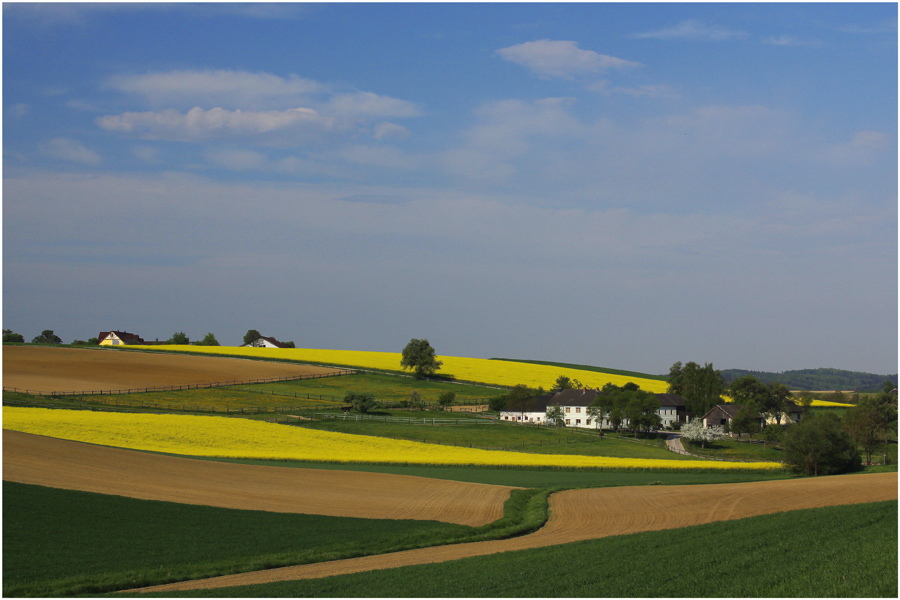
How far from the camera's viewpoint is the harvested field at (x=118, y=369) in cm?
9725

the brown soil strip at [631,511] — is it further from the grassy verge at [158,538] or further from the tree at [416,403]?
the tree at [416,403]

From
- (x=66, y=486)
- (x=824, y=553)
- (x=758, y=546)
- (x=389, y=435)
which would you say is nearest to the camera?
(x=824, y=553)

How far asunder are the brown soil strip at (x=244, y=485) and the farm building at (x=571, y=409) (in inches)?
2260

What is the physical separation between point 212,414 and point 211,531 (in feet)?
189

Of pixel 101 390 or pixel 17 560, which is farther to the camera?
pixel 101 390

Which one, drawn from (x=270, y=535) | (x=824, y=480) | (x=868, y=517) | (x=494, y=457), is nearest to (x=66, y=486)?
(x=270, y=535)

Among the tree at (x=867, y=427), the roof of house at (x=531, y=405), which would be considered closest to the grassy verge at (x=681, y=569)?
the tree at (x=867, y=427)

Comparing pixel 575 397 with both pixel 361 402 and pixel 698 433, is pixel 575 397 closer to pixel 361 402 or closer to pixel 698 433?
pixel 698 433

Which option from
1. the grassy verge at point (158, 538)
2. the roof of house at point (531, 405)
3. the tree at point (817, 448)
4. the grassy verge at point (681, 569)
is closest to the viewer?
the grassy verge at point (681, 569)

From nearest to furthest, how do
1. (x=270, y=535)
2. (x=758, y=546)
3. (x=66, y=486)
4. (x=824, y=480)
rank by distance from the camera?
(x=758, y=546) < (x=270, y=535) < (x=66, y=486) < (x=824, y=480)

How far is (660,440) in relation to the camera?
3521 inches

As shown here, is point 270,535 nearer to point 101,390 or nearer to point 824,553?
point 824,553

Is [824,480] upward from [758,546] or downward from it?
downward

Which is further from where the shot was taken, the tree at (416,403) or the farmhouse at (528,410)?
the farmhouse at (528,410)
